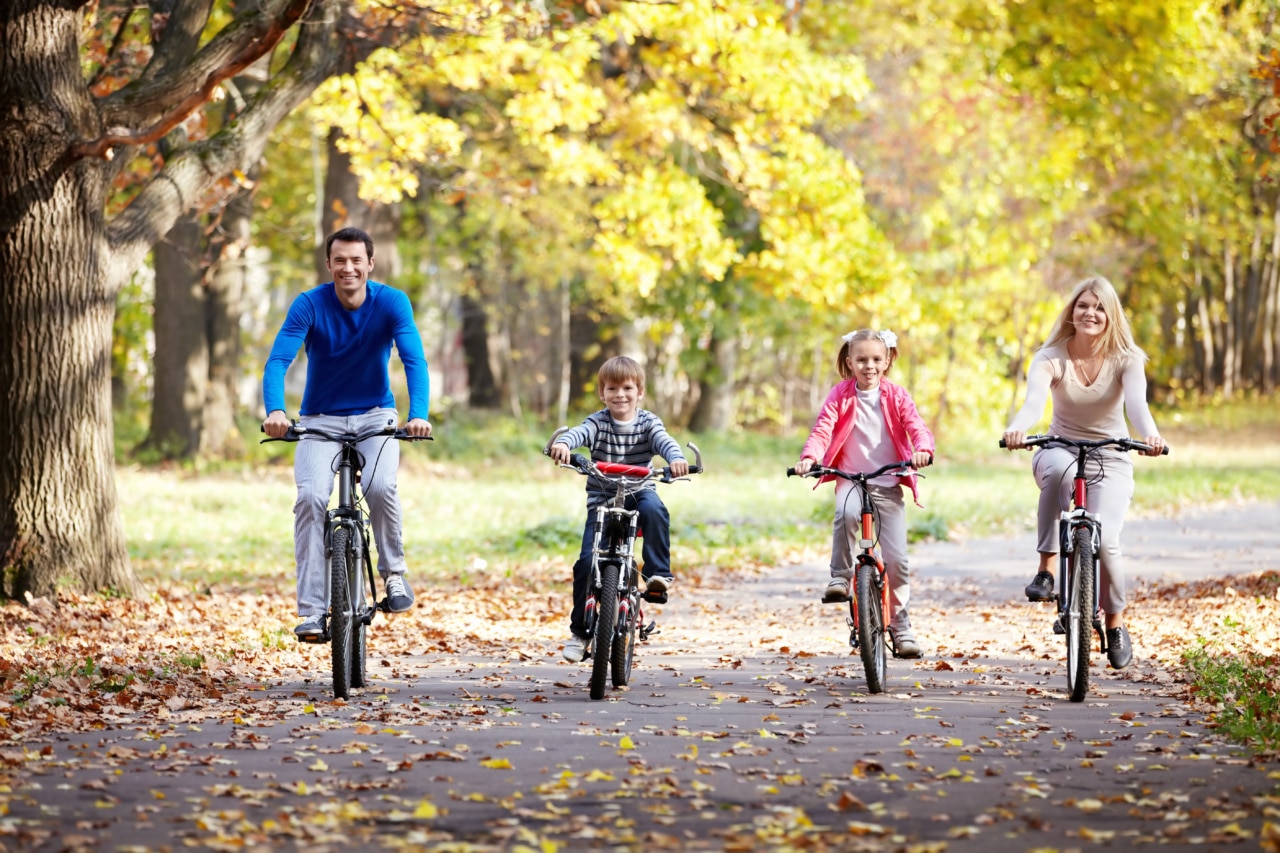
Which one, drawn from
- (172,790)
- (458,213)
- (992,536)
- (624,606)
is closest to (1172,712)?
(624,606)


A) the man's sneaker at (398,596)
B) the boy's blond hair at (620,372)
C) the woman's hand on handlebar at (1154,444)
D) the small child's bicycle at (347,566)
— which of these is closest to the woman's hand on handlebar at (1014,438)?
the woman's hand on handlebar at (1154,444)

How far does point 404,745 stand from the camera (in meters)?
6.72

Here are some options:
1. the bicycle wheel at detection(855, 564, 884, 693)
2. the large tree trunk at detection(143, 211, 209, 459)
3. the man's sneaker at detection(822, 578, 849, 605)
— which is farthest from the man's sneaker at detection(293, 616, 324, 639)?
the large tree trunk at detection(143, 211, 209, 459)

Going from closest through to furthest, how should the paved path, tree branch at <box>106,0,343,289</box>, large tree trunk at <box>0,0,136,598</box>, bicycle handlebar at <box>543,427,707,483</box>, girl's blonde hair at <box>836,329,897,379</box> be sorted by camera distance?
1. the paved path
2. bicycle handlebar at <box>543,427,707,483</box>
3. girl's blonde hair at <box>836,329,897,379</box>
4. large tree trunk at <box>0,0,136,598</box>
5. tree branch at <box>106,0,343,289</box>

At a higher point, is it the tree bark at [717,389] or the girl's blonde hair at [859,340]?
the tree bark at [717,389]

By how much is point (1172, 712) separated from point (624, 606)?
266cm

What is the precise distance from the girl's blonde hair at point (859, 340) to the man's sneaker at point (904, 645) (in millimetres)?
1411

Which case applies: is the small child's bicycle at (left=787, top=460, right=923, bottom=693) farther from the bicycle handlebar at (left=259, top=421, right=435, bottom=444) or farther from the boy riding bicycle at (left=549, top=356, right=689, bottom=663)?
the bicycle handlebar at (left=259, top=421, right=435, bottom=444)

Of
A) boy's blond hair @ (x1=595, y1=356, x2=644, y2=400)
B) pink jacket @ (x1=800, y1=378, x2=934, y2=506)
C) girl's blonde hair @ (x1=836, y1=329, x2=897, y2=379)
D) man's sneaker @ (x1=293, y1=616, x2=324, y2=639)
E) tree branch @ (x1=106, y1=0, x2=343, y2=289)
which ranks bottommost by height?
man's sneaker @ (x1=293, y1=616, x2=324, y2=639)

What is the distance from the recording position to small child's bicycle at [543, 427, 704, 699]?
788cm

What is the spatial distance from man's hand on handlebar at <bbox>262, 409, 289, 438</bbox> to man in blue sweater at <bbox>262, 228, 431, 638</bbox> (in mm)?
297

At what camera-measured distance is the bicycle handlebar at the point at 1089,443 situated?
806cm

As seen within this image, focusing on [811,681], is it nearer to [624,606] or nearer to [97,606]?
[624,606]

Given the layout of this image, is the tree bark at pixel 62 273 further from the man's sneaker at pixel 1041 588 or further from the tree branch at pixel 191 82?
the man's sneaker at pixel 1041 588
